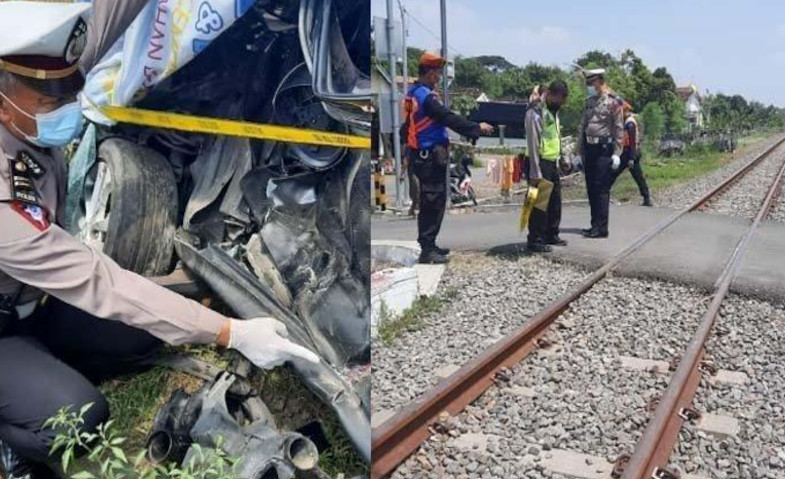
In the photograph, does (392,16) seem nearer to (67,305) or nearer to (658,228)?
(67,305)

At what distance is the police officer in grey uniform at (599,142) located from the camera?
30.0 ft

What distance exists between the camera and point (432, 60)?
5.21 metres

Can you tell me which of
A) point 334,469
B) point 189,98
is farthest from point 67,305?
point 334,469

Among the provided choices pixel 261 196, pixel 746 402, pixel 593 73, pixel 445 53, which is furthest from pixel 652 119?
pixel 261 196

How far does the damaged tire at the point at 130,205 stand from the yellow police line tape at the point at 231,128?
0.15 ft

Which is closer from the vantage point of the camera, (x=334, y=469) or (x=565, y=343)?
(x=334, y=469)

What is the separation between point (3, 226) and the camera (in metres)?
1.30

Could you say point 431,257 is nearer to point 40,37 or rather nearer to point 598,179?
point 598,179

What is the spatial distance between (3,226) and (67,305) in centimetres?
18

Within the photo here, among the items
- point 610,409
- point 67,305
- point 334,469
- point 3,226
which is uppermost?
point 3,226

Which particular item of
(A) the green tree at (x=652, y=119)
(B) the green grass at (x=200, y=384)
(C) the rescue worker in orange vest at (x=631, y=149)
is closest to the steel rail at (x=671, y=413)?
(B) the green grass at (x=200, y=384)

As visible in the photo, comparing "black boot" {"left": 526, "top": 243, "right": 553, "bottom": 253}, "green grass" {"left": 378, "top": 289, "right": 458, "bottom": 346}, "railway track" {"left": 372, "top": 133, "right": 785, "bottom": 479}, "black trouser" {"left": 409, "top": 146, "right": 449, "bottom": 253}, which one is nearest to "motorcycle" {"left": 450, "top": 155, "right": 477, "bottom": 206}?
"black boot" {"left": 526, "top": 243, "right": 553, "bottom": 253}

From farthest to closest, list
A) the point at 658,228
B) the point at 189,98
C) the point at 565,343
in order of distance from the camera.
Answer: the point at 658,228, the point at 565,343, the point at 189,98

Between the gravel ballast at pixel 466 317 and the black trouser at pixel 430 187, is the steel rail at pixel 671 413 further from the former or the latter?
the black trouser at pixel 430 187
